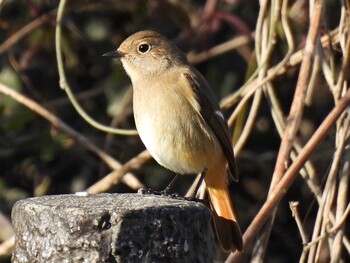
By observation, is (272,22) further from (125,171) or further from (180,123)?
(125,171)

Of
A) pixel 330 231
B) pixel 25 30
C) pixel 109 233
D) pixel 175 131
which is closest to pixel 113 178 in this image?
pixel 175 131

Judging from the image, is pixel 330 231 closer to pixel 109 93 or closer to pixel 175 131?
pixel 175 131

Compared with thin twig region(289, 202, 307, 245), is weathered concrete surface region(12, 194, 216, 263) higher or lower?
higher

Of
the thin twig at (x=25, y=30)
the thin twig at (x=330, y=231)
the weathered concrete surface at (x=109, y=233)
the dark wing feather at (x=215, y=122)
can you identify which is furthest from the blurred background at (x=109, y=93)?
the weathered concrete surface at (x=109, y=233)

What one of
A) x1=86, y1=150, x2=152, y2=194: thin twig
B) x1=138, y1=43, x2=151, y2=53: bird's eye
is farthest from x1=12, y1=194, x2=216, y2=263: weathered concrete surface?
x1=138, y1=43, x2=151, y2=53: bird's eye

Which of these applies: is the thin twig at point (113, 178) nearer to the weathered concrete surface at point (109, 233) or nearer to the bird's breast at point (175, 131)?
the bird's breast at point (175, 131)

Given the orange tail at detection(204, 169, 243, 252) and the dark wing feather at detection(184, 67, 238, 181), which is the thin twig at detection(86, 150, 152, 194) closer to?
the orange tail at detection(204, 169, 243, 252)
